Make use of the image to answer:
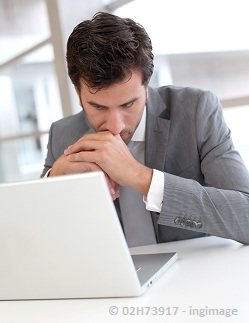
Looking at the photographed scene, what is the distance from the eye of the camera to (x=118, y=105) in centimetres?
166

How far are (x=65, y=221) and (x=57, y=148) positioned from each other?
41.4 inches

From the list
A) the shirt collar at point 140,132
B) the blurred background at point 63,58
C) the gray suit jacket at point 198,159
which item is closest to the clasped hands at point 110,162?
the gray suit jacket at point 198,159

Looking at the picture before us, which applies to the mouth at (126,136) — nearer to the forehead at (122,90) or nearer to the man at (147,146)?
the man at (147,146)

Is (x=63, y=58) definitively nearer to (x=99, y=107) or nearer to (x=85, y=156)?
(x=99, y=107)

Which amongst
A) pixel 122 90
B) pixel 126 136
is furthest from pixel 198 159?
pixel 122 90

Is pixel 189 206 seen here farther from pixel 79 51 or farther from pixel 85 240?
pixel 79 51

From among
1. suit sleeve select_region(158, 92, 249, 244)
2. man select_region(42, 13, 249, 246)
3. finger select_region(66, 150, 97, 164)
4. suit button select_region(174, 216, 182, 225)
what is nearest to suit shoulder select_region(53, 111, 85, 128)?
man select_region(42, 13, 249, 246)

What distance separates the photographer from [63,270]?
1.08 meters

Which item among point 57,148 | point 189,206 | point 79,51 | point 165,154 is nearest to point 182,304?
point 189,206

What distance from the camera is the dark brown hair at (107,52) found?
1626 mm

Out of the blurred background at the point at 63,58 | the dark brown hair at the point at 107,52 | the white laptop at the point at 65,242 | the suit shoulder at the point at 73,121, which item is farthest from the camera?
the blurred background at the point at 63,58

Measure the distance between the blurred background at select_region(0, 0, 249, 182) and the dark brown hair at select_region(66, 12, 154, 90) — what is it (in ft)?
3.00

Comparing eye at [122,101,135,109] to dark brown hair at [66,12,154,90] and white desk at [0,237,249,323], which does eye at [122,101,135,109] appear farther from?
white desk at [0,237,249,323]

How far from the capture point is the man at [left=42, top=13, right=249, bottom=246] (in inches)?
57.6
